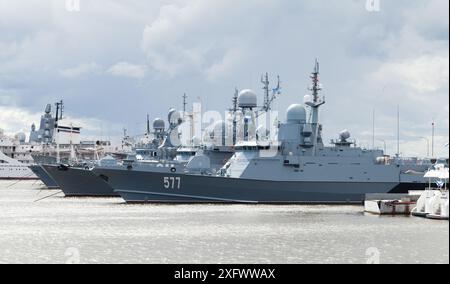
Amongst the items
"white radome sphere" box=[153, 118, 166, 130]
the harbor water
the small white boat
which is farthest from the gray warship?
"white radome sphere" box=[153, 118, 166, 130]

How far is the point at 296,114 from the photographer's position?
47781 millimetres

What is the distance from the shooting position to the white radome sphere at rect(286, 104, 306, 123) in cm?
4769

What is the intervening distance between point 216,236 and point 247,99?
25525mm

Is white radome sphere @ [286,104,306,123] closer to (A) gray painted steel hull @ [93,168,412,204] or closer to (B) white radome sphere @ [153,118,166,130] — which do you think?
(A) gray painted steel hull @ [93,168,412,204]

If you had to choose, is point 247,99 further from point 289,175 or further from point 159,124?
point 159,124

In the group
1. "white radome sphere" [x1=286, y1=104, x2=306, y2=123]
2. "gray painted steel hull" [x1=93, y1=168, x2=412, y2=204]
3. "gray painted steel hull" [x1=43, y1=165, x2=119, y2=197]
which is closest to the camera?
"gray painted steel hull" [x1=93, y1=168, x2=412, y2=204]

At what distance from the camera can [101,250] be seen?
79.5ft

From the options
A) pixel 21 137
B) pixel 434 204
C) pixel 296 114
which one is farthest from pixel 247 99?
pixel 21 137

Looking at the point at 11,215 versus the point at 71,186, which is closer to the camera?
the point at 11,215

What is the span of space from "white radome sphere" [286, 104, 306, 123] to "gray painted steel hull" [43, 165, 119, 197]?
17372 millimetres

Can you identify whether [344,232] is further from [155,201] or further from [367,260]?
[155,201]

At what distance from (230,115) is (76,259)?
3921cm
